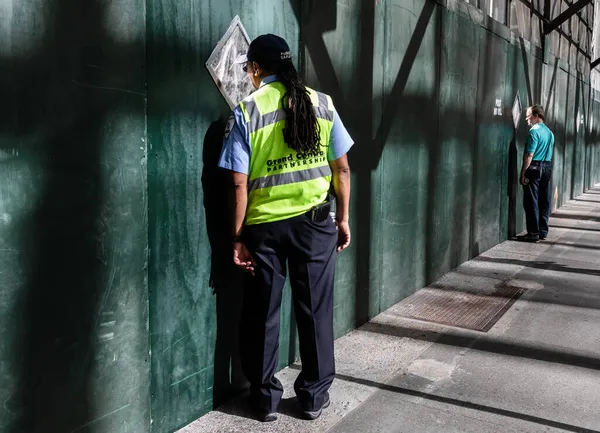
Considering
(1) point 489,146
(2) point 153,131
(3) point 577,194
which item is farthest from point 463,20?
(3) point 577,194

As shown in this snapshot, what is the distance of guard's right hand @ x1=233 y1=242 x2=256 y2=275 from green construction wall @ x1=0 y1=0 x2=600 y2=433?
0.59 feet

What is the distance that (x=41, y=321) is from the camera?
2498 millimetres

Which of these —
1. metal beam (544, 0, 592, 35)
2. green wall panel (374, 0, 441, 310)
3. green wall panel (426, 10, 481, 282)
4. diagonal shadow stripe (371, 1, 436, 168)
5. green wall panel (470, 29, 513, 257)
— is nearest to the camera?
diagonal shadow stripe (371, 1, 436, 168)

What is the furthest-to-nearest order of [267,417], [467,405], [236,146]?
[467,405] < [267,417] < [236,146]

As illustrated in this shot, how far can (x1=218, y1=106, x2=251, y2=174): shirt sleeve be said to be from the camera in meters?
3.18

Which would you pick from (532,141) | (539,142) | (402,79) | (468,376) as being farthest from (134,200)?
(539,142)

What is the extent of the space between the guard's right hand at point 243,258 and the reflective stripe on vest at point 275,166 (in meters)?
0.14

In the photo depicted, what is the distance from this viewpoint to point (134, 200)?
2.89 meters

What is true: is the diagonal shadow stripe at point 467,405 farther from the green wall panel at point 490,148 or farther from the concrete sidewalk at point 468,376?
the green wall panel at point 490,148

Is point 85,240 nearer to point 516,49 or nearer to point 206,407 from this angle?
point 206,407

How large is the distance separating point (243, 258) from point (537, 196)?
719cm

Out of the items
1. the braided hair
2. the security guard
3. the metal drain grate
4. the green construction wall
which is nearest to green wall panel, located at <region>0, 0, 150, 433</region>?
the green construction wall

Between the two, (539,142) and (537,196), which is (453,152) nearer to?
(539,142)

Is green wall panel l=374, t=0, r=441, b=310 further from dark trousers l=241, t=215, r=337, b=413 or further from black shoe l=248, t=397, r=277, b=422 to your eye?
black shoe l=248, t=397, r=277, b=422
